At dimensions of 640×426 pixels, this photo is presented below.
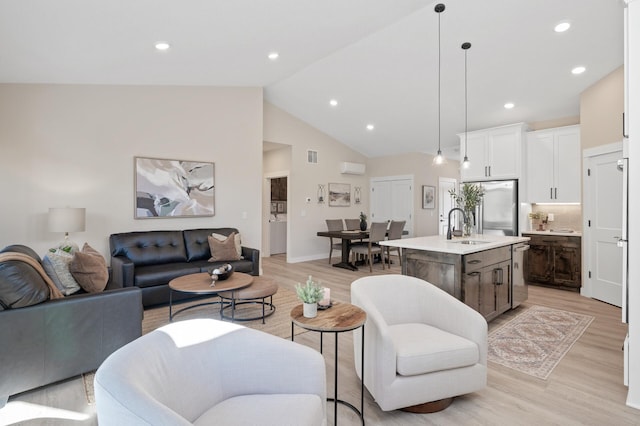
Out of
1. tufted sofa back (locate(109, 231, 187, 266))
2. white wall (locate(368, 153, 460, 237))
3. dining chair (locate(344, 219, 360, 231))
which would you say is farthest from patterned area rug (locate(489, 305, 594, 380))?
white wall (locate(368, 153, 460, 237))

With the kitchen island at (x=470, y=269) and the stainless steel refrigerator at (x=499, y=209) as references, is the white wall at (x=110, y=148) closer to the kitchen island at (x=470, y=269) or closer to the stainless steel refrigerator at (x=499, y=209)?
the kitchen island at (x=470, y=269)

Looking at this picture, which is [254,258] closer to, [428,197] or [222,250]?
[222,250]

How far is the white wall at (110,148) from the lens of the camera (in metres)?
3.98

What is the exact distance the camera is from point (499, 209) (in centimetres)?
581

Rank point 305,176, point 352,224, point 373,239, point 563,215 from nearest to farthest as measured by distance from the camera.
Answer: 1. point 563,215
2. point 373,239
3. point 305,176
4. point 352,224

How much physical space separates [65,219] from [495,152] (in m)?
6.48

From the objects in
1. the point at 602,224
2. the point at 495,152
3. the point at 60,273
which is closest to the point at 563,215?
the point at 602,224

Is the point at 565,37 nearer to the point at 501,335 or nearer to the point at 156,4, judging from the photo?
the point at 501,335

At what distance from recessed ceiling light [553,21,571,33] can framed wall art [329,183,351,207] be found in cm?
513

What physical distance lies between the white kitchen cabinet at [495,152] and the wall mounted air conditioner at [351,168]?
2.72m

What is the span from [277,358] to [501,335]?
2735 millimetres

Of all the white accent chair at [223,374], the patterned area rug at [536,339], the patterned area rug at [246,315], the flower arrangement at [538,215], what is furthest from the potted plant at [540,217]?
the white accent chair at [223,374]

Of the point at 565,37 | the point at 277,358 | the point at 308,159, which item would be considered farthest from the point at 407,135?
the point at 277,358

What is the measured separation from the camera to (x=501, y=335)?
331cm
